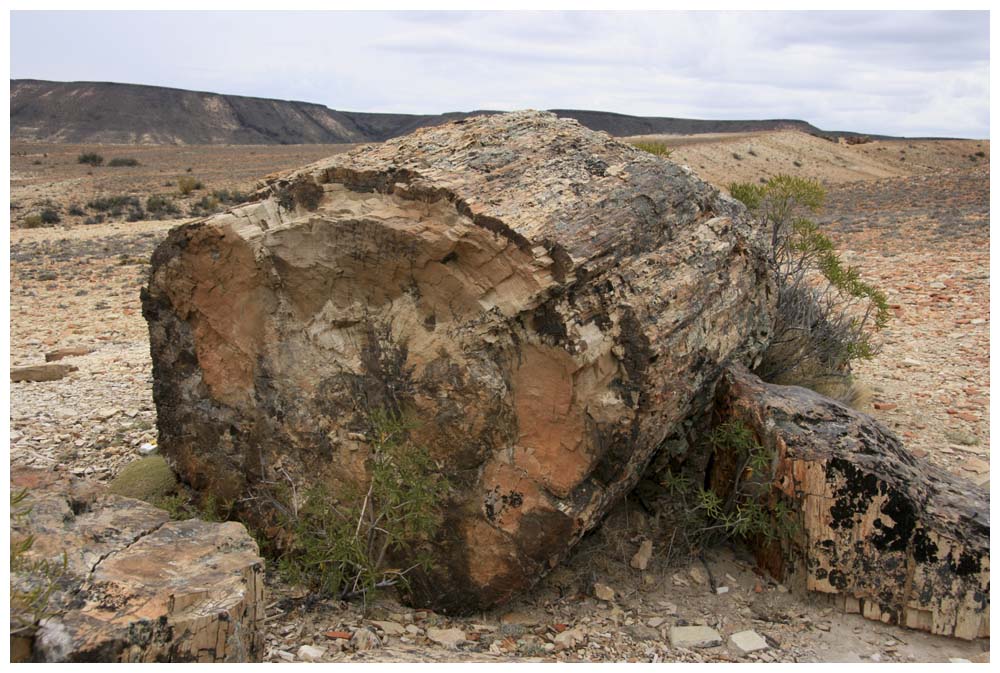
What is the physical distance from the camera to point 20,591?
272 cm

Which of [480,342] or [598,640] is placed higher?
[480,342]

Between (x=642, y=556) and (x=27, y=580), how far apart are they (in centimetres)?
282

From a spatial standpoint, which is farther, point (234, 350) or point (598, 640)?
point (234, 350)

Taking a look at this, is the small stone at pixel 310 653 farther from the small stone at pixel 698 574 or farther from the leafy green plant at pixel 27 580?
the small stone at pixel 698 574

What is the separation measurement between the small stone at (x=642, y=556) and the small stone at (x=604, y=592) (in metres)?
→ 0.23

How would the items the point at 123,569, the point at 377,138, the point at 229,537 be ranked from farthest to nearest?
1. the point at 377,138
2. the point at 229,537
3. the point at 123,569

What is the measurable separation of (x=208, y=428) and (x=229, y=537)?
146cm

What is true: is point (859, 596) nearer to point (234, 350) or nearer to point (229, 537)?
point (229, 537)

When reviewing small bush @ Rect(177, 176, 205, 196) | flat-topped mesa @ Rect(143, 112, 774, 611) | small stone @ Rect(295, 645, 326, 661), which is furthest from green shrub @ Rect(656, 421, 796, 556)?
small bush @ Rect(177, 176, 205, 196)

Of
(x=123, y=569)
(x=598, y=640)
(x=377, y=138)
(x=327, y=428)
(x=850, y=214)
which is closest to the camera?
(x=123, y=569)

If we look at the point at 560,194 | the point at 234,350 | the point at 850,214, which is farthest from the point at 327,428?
A: the point at 850,214

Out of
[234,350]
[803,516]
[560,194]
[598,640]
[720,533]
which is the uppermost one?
[560,194]

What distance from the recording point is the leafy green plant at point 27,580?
254cm

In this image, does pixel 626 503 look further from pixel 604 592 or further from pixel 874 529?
pixel 874 529
